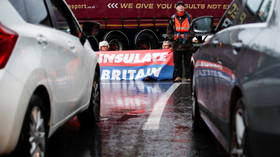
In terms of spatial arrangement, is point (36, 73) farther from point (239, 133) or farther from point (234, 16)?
point (234, 16)

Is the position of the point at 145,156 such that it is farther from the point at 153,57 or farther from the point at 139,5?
the point at 139,5

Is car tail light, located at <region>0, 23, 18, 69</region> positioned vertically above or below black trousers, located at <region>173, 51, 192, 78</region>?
above

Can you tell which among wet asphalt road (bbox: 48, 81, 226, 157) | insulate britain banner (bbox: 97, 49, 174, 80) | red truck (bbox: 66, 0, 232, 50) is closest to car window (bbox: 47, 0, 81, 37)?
wet asphalt road (bbox: 48, 81, 226, 157)

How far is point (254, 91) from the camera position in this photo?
4.20m

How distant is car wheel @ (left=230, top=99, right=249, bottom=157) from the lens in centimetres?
447

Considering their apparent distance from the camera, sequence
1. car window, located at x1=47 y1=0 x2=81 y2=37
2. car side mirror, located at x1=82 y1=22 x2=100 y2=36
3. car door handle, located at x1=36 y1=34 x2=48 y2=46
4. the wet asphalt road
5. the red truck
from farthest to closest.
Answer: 1. the red truck
2. car side mirror, located at x1=82 y1=22 x2=100 y2=36
3. car window, located at x1=47 y1=0 x2=81 y2=37
4. the wet asphalt road
5. car door handle, located at x1=36 y1=34 x2=48 y2=46

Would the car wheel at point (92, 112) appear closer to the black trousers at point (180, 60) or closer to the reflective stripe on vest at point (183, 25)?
the reflective stripe on vest at point (183, 25)

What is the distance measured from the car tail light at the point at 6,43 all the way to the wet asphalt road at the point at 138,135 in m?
1.96

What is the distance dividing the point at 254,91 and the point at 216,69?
1.60 m

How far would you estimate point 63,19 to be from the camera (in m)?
6.95

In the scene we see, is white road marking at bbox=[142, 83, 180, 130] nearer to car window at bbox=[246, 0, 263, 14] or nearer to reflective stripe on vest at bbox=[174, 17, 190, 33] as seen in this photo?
car window at bbox=[246, 0, 263, 14]

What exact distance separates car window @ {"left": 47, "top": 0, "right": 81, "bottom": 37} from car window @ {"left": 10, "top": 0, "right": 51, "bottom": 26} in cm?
38

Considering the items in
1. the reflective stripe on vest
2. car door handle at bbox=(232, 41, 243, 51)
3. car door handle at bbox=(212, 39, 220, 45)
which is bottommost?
car door handle at bbox=(232, 41, 243, 51)

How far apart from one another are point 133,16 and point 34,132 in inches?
823
